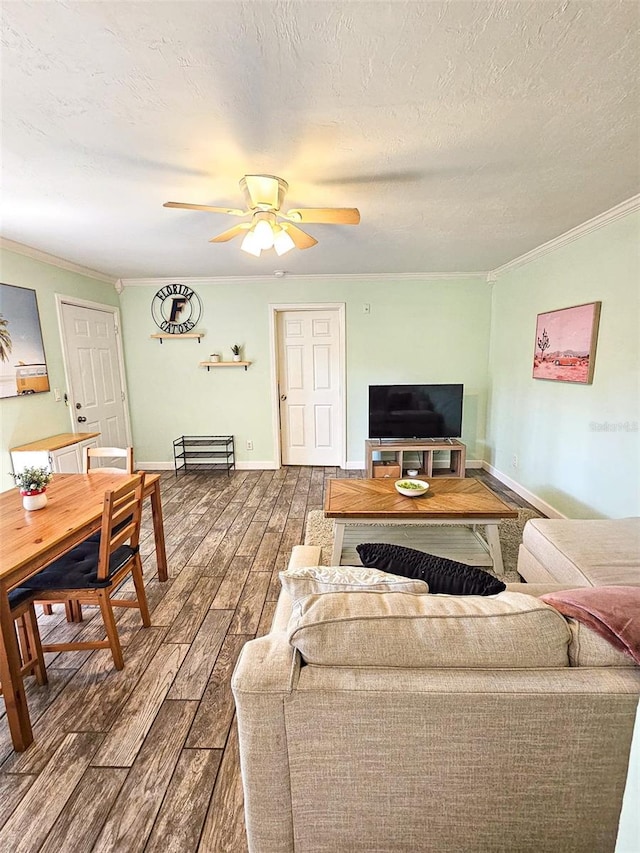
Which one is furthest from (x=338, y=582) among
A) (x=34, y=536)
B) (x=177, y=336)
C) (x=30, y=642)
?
(x=177, y=336)

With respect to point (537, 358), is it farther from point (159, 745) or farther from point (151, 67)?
point (159, 745)

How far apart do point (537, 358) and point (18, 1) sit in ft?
12.9

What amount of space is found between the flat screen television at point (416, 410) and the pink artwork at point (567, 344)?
100 centimetres

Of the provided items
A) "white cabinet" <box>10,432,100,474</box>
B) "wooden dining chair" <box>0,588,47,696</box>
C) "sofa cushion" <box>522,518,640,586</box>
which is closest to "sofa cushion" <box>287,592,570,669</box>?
"sofa cushion" <box>522,518,640,586</box>

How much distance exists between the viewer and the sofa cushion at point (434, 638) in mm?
891

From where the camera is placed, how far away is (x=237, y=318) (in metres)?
4.77

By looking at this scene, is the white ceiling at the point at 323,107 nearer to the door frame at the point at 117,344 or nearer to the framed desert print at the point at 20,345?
the framed desert print at the point at 20,345

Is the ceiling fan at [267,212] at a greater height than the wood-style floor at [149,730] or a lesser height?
greater

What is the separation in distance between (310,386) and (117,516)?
135 inches

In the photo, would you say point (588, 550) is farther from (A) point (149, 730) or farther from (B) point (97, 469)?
(B) point (97, 469)

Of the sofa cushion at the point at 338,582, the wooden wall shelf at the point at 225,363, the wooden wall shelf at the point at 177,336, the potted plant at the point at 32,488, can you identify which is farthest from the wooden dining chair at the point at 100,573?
the wooden wall shelf at the point at 177,336

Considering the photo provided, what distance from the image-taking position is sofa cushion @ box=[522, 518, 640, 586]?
1725 millimetres

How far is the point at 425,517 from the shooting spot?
8.08ft

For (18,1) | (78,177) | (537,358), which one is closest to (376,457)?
(537,358)
